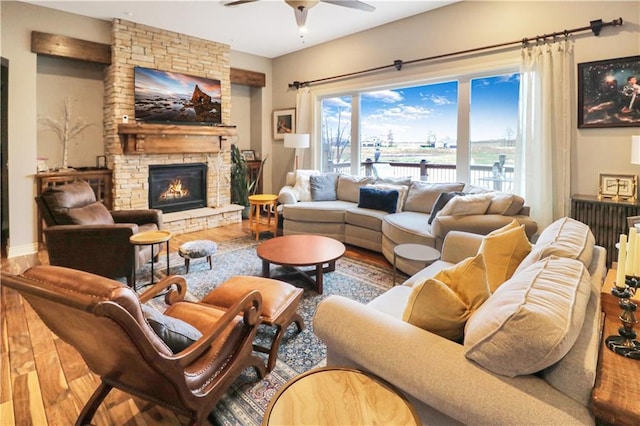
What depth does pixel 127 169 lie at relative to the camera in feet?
17.1

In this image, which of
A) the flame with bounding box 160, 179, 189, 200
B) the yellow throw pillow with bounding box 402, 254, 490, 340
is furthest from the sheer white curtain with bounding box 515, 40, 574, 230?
the flame with bounding box 160, 179, 189, 200

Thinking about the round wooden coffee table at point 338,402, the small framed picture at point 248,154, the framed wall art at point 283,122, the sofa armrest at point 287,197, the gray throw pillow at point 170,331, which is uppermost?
the framed wall art at point 283,122

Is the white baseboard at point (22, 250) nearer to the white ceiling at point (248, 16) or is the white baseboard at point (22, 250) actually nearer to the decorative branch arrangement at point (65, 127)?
the decorative branch arrangement at point (65, 127)

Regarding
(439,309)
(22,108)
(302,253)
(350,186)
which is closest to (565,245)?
(439,309)

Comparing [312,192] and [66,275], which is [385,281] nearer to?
[312,192]

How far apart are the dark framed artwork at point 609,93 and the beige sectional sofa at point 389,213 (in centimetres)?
111

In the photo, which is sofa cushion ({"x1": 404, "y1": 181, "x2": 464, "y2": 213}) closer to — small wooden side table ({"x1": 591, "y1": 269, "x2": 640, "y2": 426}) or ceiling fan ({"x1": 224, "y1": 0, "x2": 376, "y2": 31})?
ceiling fan ({"x1": 224, "y1": 0, "x2": 376, "y2": 31})

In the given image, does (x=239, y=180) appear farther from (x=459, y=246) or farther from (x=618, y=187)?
(x=618, y=187)

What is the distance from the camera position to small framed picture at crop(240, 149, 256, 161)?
704 centimetres

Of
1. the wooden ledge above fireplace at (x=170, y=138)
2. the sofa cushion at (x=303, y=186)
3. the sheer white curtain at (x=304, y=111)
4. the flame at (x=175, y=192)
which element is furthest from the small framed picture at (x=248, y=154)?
the sofa cushion at (x=303, y=186)

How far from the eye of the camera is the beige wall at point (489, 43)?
348 cm

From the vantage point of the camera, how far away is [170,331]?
4.89 ft

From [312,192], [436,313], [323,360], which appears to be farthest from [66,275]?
[312,192]

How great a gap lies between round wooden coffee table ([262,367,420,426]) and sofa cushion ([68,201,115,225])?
307 cm
